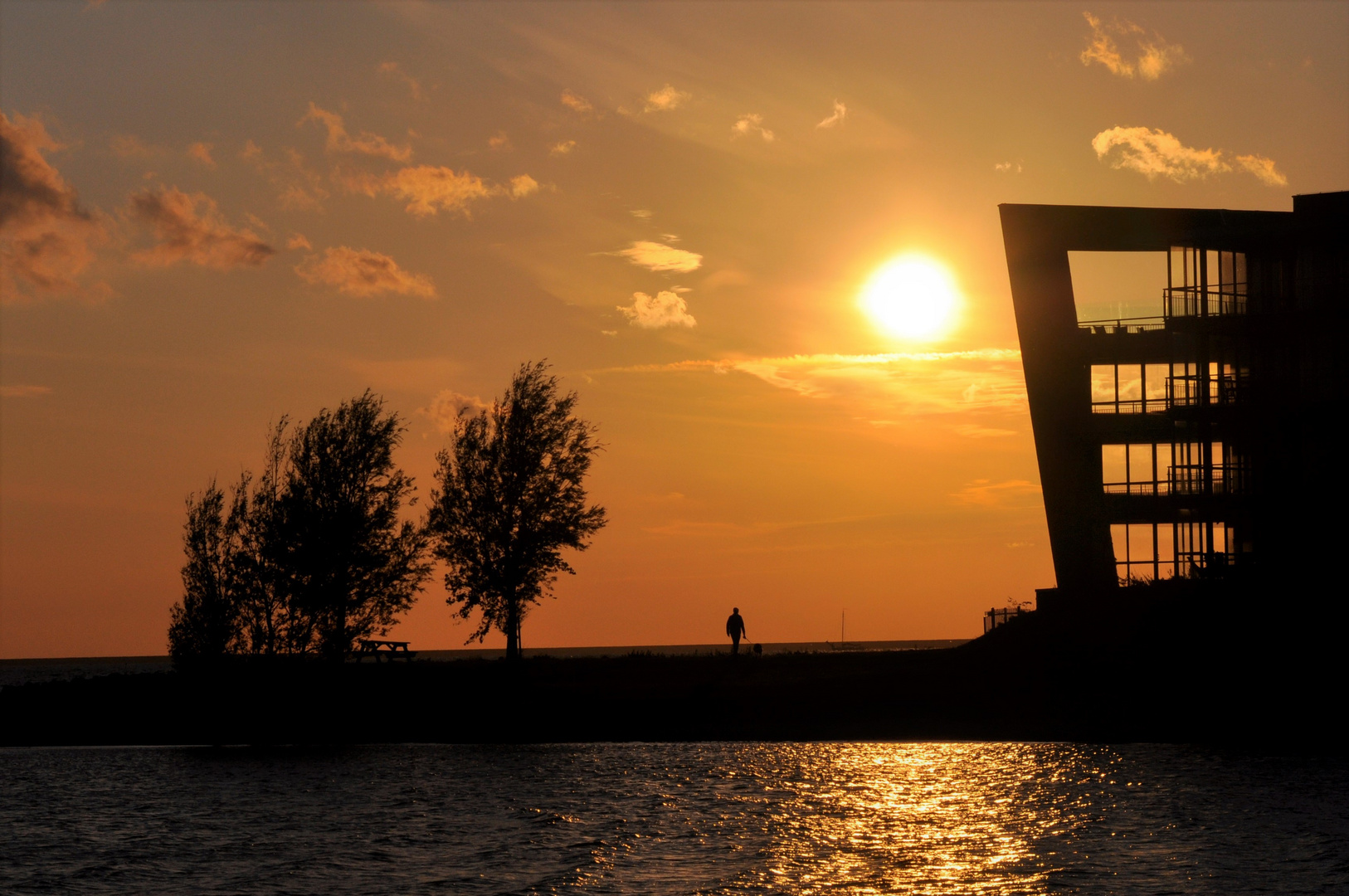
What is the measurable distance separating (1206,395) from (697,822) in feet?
114

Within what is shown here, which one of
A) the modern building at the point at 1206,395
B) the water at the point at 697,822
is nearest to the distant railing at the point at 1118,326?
the modern building at the point at 1206,395

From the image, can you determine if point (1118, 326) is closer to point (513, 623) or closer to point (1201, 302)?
point (1201, 302)

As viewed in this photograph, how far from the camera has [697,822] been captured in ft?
101

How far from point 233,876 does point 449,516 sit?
36622mm

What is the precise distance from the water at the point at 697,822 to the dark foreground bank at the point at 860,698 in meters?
1.74

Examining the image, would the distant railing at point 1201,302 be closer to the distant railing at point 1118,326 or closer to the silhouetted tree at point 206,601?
the distant railing at point 1118,326

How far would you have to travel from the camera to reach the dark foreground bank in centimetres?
4281

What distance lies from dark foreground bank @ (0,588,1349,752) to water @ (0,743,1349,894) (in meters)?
1.74

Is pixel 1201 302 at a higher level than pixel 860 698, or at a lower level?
higher

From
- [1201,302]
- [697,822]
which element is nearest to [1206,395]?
[1201,302]

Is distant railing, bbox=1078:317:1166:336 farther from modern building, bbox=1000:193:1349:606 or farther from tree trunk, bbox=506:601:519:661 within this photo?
tree trunk, bbox=506:601:519:661

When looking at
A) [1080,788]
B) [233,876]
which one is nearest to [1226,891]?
[1080,788]

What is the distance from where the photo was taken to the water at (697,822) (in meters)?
25.5

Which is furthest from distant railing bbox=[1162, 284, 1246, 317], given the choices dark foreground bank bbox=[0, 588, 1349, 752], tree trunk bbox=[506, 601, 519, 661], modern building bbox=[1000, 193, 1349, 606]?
tree trunk bbox=[506, 601, 519, 661]
